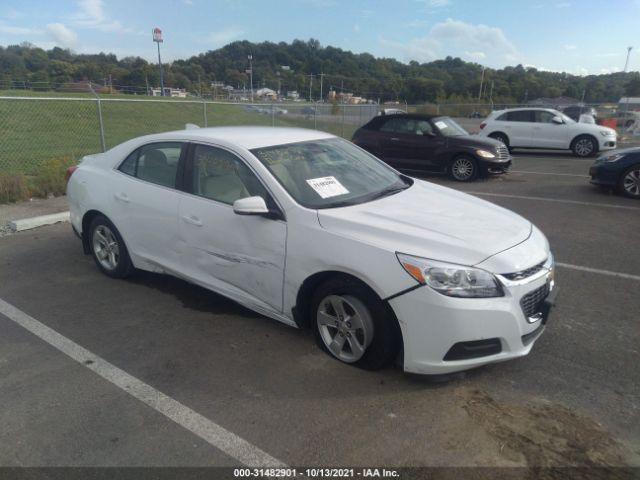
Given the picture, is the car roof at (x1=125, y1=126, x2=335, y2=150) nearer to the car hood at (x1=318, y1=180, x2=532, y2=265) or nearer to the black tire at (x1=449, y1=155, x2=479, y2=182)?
the car hood at (x1=318, y1=180, x2=532, y2=265)

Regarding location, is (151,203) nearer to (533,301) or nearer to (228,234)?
(228,234)

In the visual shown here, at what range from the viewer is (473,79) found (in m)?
59.3

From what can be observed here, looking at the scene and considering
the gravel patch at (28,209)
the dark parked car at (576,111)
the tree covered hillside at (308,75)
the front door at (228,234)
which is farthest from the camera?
the tree covered hillside at (308,75)

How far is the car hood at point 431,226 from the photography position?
302 centimetres

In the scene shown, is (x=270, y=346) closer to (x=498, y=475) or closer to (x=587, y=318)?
(x=498, y=475)

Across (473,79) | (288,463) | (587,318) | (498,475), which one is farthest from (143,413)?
(473,79)

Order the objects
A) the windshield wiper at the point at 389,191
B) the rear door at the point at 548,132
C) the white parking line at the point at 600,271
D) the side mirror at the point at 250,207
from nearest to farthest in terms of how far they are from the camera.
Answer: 1. the side mirror at the point at 250,207
2. the windshield wiper at the point at 389,191
3. the white parking line at the point at 600,271
4. the rear door at the point at 548,132

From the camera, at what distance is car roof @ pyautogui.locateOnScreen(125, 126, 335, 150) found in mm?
4016

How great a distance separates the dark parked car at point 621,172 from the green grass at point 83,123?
1009 cm

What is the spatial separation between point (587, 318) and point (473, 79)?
60988 millimetres

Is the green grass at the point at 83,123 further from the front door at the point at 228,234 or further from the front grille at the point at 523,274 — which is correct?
the front grille at the point at 523,274

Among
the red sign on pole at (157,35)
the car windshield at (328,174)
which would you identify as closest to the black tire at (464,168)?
the car windshield at (328,174)

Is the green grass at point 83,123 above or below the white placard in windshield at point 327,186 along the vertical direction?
below

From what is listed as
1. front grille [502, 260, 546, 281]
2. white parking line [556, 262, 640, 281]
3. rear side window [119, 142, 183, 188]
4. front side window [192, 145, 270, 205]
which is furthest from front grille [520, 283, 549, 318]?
rear side window [119, 142, 183, 188]
